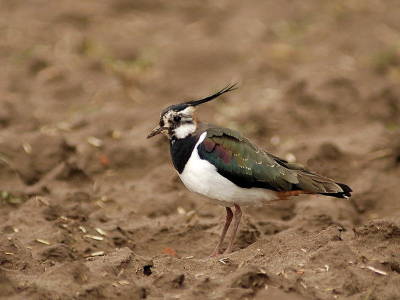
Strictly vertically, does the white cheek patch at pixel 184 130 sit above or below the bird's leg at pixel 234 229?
above

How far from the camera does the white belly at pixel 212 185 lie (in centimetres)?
710

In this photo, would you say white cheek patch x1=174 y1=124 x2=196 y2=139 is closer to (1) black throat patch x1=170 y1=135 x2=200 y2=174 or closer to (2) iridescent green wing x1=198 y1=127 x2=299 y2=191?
(1) black throat patch x1=170 y1=135 x2=200 y2=174

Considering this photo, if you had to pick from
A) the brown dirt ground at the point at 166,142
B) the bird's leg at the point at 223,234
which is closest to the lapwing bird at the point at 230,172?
the bird's leg at the point at 223,234

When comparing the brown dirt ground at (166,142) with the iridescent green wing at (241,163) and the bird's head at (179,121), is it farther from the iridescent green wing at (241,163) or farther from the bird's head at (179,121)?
the bird's head at (179,121)

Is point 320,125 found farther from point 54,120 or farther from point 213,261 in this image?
point 213,261

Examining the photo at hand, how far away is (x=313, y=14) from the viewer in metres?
16.0

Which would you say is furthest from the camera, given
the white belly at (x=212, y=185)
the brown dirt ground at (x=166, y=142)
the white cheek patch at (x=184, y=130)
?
the white cheek patch at (x=184, y=130)

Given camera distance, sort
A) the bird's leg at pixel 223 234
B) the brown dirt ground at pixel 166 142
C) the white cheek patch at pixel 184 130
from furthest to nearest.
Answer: the white cheek patch at pixel 184 130, the bird's leg at pixel 223 234, the brown dirt ground at pixel 166 142

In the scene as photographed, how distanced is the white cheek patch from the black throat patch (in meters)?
0.04

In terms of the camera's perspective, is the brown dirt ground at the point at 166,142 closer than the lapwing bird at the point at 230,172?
Yes

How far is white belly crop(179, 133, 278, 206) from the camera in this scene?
7102 mm

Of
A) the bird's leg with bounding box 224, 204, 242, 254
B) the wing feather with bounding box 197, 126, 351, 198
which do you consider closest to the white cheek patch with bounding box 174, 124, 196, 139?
the wing feather with bounding box 197, 126, 351, 198

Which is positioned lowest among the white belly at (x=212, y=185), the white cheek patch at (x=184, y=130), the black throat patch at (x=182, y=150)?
the white belly at (x=212, y=185)

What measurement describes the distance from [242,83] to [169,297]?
7567mm
